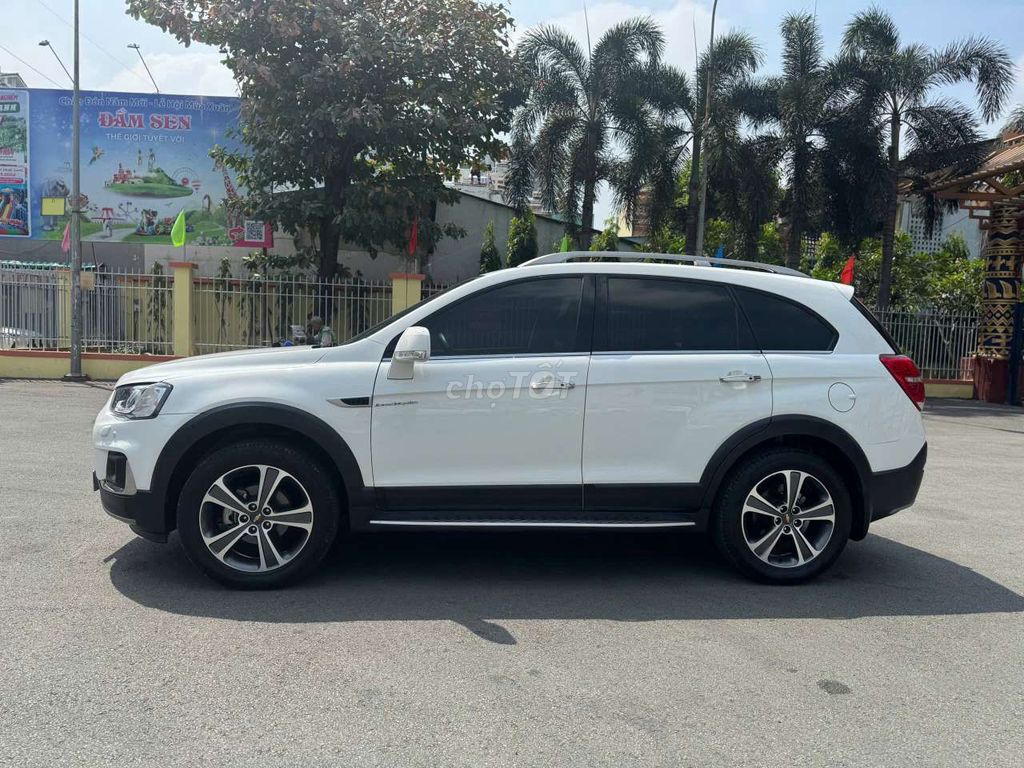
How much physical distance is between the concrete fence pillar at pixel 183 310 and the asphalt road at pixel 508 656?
40.4 feet

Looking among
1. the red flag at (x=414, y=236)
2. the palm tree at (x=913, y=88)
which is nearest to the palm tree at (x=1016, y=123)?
the palm tree at (x=913, y=88)

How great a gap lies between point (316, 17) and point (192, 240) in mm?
11218

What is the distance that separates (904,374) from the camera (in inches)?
204

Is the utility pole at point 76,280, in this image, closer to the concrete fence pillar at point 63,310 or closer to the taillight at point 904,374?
the concrete fence pillar at point 63,310

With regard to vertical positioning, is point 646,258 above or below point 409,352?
above

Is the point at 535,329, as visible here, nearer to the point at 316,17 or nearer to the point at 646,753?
the point at 646,753

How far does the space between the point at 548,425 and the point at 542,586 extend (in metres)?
0.92

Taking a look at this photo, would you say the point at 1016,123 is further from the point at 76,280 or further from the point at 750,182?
the point at 76,280

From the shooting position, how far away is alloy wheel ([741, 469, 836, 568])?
507cm

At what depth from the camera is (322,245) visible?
2109 cm

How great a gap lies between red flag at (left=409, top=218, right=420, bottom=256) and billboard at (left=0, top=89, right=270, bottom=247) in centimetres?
801

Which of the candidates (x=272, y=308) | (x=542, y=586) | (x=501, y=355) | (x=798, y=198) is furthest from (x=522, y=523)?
(x=798, y=198)

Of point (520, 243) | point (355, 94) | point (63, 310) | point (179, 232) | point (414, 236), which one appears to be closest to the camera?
point (63, 310)

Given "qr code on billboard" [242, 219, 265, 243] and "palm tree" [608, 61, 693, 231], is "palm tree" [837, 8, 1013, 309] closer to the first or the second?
"palm tree" [608, 61, 693, 231]
